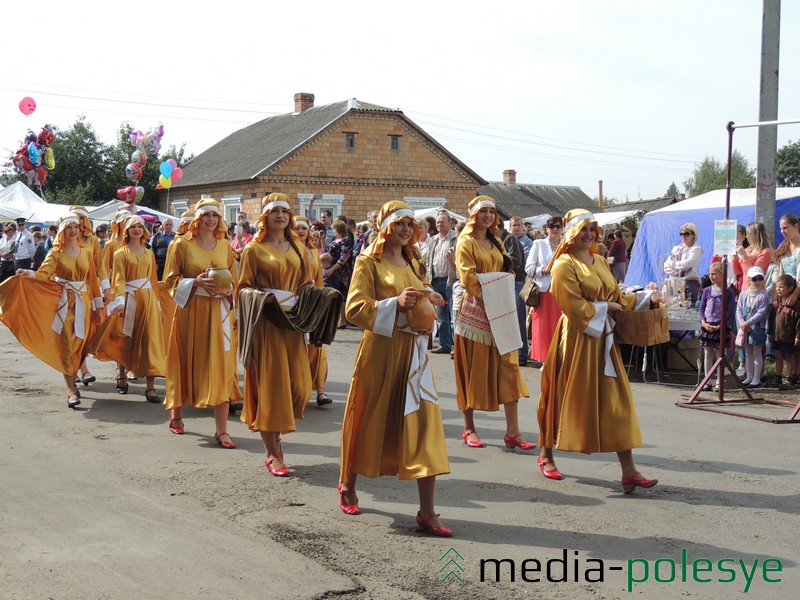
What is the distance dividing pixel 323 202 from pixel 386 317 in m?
34.8

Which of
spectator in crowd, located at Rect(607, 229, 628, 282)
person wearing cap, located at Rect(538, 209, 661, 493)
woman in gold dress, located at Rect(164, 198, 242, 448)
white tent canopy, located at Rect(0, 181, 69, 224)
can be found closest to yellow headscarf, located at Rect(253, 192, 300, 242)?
woman in gold dress, located at Rect(164, 198, 242, 448)

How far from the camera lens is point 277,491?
688cm

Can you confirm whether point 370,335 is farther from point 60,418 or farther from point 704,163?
point 704,163

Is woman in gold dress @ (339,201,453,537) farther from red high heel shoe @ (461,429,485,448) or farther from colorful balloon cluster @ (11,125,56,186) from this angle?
colorful balloon cluster @ (11,125,56,186)

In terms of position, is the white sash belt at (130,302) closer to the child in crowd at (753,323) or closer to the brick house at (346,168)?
the child in crowd at (753,323)

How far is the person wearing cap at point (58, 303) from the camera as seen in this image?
10828mm

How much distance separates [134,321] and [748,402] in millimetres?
6993

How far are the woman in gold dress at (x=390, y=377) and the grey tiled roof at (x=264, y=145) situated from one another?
3337cm

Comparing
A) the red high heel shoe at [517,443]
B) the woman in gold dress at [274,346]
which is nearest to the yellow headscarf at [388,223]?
the woman in gold dress at [274,346]

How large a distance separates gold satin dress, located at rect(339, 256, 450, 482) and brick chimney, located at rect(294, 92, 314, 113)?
1638 inches

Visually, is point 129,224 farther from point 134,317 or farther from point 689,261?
point 689,261

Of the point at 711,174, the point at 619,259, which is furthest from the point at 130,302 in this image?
the point at 711,174

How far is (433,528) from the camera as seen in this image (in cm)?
577

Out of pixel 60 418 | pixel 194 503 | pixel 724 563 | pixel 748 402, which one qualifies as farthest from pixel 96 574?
pixel 748 402
